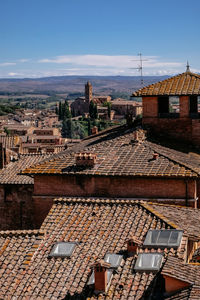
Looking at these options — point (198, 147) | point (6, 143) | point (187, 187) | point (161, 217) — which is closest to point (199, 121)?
point (198, 147)

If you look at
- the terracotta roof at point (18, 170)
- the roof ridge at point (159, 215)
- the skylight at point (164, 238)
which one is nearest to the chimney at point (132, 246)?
the skylight at point (164, 238)

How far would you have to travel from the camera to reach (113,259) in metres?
14.8

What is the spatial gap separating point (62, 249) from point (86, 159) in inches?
266

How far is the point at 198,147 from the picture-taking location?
26.4 m

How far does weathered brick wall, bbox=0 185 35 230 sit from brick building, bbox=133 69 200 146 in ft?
22.8

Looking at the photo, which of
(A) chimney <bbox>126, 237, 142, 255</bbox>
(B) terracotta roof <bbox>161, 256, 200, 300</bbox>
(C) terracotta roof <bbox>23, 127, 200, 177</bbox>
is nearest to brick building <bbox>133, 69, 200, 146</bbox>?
(C) terracotta roof <bbox>23, 127, 200, 177</bbox>

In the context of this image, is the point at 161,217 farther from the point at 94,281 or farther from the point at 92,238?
the point at 94,281

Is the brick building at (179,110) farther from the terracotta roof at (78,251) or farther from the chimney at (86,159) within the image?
the terracotta roof at (78,251)

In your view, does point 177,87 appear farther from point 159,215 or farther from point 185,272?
point 185,272

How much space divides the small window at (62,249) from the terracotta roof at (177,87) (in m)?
12.2

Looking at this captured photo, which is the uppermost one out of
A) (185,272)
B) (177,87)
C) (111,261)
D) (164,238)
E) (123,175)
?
(177,87)

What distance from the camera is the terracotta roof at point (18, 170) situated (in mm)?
26650

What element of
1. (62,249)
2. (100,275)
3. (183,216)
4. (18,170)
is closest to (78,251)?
(62,249)

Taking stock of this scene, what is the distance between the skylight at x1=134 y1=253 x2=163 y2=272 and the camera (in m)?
14.1
